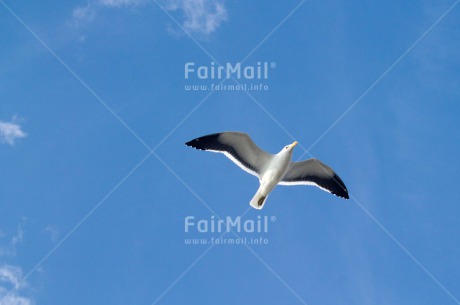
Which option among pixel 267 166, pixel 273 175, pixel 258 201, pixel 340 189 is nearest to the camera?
pixel 258 201

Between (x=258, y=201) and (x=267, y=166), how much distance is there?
44.9 inches

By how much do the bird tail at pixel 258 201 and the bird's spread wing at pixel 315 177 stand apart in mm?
997

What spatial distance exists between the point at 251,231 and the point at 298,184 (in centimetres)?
204

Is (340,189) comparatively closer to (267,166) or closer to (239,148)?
(267,166)

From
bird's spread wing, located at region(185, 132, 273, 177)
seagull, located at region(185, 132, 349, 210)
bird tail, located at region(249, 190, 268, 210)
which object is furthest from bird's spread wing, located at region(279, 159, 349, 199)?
bird tail, located at region(249, 190, 268, 210)

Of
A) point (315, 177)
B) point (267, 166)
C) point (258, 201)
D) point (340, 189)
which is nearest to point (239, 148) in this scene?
point (267, 166)

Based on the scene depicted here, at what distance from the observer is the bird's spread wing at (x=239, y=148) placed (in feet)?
63.9

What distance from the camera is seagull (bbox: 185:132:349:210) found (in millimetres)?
19422

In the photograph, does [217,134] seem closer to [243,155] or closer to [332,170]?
[243,155]

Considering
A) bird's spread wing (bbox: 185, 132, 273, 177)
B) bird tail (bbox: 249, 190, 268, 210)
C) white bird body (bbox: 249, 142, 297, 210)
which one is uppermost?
bird's spread wing (bbox: 185, 132, 273, 177)

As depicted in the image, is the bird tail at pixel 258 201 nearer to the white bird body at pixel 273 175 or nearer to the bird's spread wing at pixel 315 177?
the white bird body at pixel 273 175

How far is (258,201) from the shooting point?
63.2 feet

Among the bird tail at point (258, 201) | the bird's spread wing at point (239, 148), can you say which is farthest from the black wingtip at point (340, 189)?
the bird tail at point (258, 201)

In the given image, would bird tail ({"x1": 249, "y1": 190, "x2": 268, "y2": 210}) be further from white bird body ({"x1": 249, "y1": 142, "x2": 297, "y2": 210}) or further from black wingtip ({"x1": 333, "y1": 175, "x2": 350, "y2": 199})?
Answer: black wingtip ({"x1": 333, "y1": 175, "x2": 350, "y2": 199})
